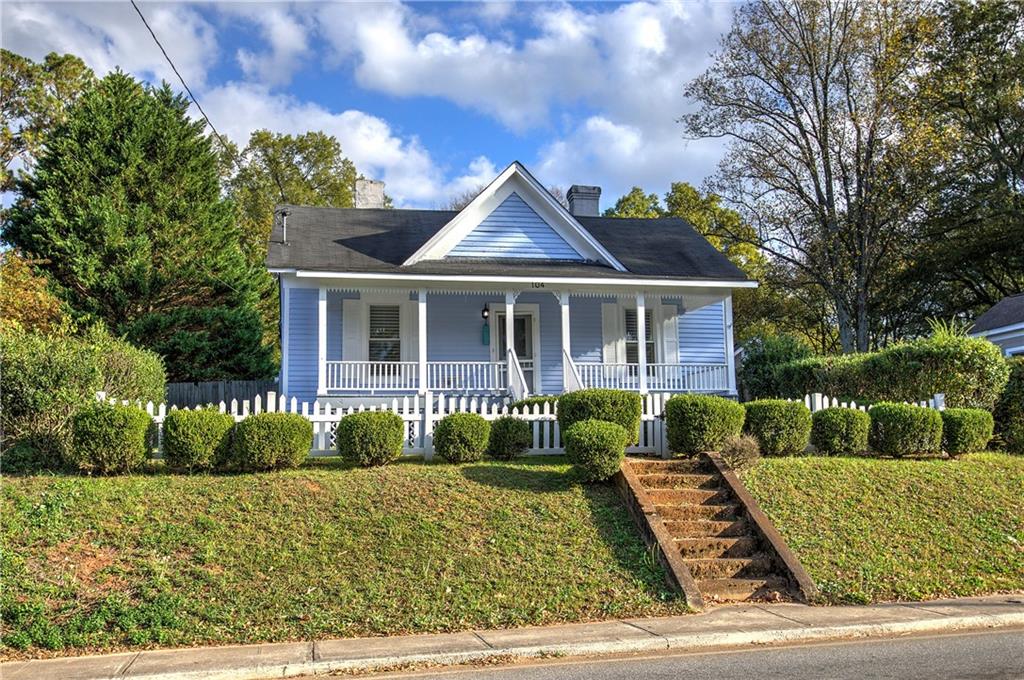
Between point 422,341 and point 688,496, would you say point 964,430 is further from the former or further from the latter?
point 422,341

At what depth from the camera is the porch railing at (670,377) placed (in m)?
19.2

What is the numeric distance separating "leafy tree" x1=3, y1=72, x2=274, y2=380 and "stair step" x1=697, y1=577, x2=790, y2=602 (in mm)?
18034

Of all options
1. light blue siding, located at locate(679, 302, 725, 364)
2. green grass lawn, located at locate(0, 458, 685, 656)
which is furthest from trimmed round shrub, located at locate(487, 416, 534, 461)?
light blue siding, located at locate(679, 302, 725, 364)

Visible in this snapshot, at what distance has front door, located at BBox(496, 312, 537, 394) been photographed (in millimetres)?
19984

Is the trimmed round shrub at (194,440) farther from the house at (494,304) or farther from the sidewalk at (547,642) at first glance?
the house at (494,304)

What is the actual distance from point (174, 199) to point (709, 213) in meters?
22.7

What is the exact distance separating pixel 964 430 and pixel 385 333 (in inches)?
496

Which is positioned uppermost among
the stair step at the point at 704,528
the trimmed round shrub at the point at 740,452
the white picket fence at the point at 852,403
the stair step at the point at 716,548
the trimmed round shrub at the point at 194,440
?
the white picket fence at the point at 852,403

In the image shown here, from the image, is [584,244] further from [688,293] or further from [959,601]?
[959,601]

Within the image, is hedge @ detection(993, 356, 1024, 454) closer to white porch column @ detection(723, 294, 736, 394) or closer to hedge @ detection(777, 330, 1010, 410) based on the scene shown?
hedge @ detection(777, 330, 1010, 410)

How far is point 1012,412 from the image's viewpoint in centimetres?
1422

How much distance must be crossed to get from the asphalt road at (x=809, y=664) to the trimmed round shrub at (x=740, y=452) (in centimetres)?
432

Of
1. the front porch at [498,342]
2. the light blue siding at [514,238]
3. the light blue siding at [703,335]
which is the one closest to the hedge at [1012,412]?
the front porch at [498,342]

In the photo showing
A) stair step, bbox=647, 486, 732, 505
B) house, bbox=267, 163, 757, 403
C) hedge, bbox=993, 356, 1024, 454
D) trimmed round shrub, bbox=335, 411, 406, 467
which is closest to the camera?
stair step, bbox=647, 486, 732, 505
